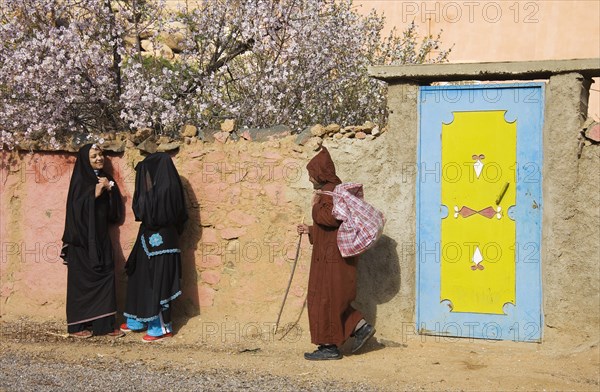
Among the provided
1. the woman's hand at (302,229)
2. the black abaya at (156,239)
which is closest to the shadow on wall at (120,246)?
the black abaya at (156,239)

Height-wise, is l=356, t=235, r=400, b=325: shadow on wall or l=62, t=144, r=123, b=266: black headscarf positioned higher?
l=62, t=144, r=123, b=266: black headscarf

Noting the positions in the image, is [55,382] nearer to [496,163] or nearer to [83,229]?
[83,229]

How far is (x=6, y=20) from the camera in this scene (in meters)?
9.24

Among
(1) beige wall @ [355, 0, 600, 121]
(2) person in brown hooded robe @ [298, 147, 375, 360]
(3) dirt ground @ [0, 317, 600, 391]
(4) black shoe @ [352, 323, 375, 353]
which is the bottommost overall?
(3) dirt ground @ [0, 317, 600, 391]

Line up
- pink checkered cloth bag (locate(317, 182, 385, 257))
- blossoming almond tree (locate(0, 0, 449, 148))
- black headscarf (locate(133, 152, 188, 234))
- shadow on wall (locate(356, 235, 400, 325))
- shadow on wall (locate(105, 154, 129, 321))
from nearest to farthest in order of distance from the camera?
pink checkered cloth bag (locate(317, 182, 385, 257)), shadow on wall (locate(356, 235, 400, 325)), black headscarf (locate(133, 152, 188, 234)), shadow on wall (locate(105, 154, 129, 321)), blossoming almond tree (locate(0, 0, 449, 148))

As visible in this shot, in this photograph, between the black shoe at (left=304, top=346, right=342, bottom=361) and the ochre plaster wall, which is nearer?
the black shoe at (left=304, top=346, right=342, bottom=361)

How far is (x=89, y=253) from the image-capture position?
26.7ft

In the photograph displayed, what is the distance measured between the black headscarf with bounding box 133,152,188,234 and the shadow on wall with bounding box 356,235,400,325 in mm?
1680

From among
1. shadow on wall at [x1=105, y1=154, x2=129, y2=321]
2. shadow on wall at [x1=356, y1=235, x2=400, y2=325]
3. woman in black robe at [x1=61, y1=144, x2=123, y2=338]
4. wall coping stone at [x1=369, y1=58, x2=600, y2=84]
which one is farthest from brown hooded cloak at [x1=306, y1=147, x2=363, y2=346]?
shadow on wall at [x1=105, y1=154, x2=129, y2=321]

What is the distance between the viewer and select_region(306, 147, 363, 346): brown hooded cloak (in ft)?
23.1

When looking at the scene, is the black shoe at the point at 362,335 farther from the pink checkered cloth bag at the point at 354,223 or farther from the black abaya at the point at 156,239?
the black abaya at the point at 156,239

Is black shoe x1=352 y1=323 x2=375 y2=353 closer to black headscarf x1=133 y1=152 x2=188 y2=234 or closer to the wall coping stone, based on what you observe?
black headscarf x1=133 y1=152 x2=188 y2=234

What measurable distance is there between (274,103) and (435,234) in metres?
2.91

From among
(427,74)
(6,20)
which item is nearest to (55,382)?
(427,74)
